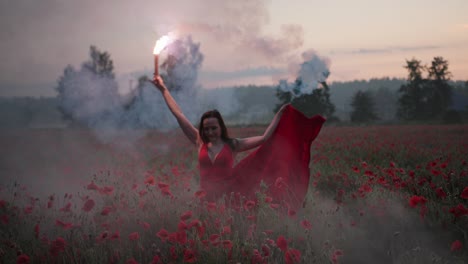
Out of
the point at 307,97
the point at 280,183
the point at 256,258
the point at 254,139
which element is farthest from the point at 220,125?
the point at 307,97

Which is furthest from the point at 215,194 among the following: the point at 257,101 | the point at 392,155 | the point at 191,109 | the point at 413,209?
the point at 257,101

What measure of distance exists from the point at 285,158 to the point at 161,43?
217cm

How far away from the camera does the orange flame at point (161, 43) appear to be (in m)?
4.77

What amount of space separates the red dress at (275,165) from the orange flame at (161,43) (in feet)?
4.45

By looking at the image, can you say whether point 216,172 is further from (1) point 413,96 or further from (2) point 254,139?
(1) point 413,96

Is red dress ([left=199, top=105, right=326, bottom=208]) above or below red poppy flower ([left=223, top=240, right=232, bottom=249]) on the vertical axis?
above

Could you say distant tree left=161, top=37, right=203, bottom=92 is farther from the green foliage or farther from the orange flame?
the green foliage

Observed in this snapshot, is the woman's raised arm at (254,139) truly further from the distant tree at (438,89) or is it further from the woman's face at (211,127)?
the distant tree at (438,89)

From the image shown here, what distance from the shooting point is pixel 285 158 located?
538 cm

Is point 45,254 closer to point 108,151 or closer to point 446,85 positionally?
point 108,151

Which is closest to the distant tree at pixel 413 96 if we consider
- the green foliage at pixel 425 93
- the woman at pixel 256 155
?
Result: the green foliage at pixel 425 93

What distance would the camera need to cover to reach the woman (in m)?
5.16

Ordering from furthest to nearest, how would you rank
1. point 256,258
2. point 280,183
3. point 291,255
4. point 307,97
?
point 307,97
point 280,183
point 256,258
point 291,255

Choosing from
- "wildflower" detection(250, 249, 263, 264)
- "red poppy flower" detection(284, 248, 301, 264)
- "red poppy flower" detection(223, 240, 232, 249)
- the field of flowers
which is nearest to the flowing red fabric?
the field of flowers
